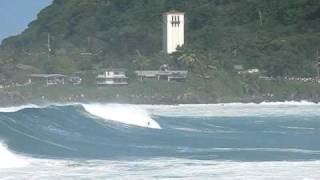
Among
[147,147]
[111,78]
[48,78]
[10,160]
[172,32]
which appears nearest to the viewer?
[10,160]

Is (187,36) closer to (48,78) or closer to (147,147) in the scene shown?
(48,78)

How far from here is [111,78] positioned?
6806cm

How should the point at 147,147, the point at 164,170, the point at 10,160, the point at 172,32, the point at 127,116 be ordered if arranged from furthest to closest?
1. the point at 172,32
2. the point at 127,116
3. the point at 147,147
4. the point at 10,160
5. the point at 164,170

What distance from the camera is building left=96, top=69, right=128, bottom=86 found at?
67.8 meters

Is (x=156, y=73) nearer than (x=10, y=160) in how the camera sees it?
No

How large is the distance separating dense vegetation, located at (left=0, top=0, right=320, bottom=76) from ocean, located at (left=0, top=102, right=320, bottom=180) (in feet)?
116

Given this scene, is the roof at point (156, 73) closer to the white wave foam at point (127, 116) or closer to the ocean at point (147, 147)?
the white wave foam at point (127, 116)

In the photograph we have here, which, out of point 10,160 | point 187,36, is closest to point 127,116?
point 10,160

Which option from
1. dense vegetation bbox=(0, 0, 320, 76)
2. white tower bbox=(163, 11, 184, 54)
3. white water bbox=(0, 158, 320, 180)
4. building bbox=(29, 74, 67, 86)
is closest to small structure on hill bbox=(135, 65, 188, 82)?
dense vegetation bbox=(0, 0, 320, 76)

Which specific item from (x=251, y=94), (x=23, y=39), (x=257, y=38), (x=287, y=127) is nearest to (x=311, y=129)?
(x=287, y=127)

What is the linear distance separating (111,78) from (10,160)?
48.0 m

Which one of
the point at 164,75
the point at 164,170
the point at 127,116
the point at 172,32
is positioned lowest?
the point at 127,116

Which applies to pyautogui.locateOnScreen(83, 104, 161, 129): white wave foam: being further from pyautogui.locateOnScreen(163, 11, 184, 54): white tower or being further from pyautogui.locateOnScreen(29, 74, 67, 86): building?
pyautogui.locateOnScreen(163, 11, 184, 54): white tower

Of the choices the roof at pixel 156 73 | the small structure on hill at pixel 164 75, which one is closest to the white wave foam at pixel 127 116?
the small structure on hill at pixel 164 75
